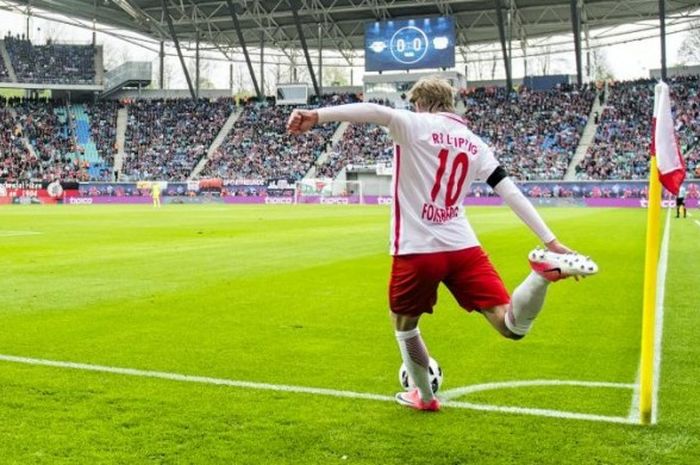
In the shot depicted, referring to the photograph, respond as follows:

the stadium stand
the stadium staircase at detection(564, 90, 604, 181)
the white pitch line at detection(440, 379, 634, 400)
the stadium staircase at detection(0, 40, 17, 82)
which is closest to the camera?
the white pitch line at detection(440, 379, 634, 400)

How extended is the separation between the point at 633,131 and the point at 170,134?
43170 millimetres

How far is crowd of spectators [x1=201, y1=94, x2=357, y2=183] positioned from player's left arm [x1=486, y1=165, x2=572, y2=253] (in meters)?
62.1

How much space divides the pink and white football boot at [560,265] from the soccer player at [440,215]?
32 centimetres

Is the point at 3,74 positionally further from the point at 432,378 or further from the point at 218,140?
the point at 432,378

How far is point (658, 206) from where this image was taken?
498 centimetres

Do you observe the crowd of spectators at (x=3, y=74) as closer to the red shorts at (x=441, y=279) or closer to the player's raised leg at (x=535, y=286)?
the red shorts at (x=441, y=279)

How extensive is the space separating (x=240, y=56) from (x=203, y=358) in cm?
8307

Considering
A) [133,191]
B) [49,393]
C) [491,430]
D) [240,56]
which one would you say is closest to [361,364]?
[491,430]

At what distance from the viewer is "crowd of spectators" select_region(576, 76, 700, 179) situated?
57838 millimetres

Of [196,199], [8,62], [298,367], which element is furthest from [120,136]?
[298,367]

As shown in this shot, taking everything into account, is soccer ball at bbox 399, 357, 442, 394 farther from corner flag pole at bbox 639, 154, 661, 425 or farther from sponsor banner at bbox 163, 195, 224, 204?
sponsor banner at bbox 163, 195, 224, 204

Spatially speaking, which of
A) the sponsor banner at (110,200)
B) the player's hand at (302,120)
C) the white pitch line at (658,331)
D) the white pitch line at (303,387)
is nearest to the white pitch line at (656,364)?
the white pitch line at (658,331)

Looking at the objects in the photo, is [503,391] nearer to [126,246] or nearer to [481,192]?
[126,246]

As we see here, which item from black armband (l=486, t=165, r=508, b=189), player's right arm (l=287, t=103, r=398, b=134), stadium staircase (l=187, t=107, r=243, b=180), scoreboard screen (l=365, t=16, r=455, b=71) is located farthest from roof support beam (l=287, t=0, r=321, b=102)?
player's right arm (l=287, t=103, r=398, b=134)
